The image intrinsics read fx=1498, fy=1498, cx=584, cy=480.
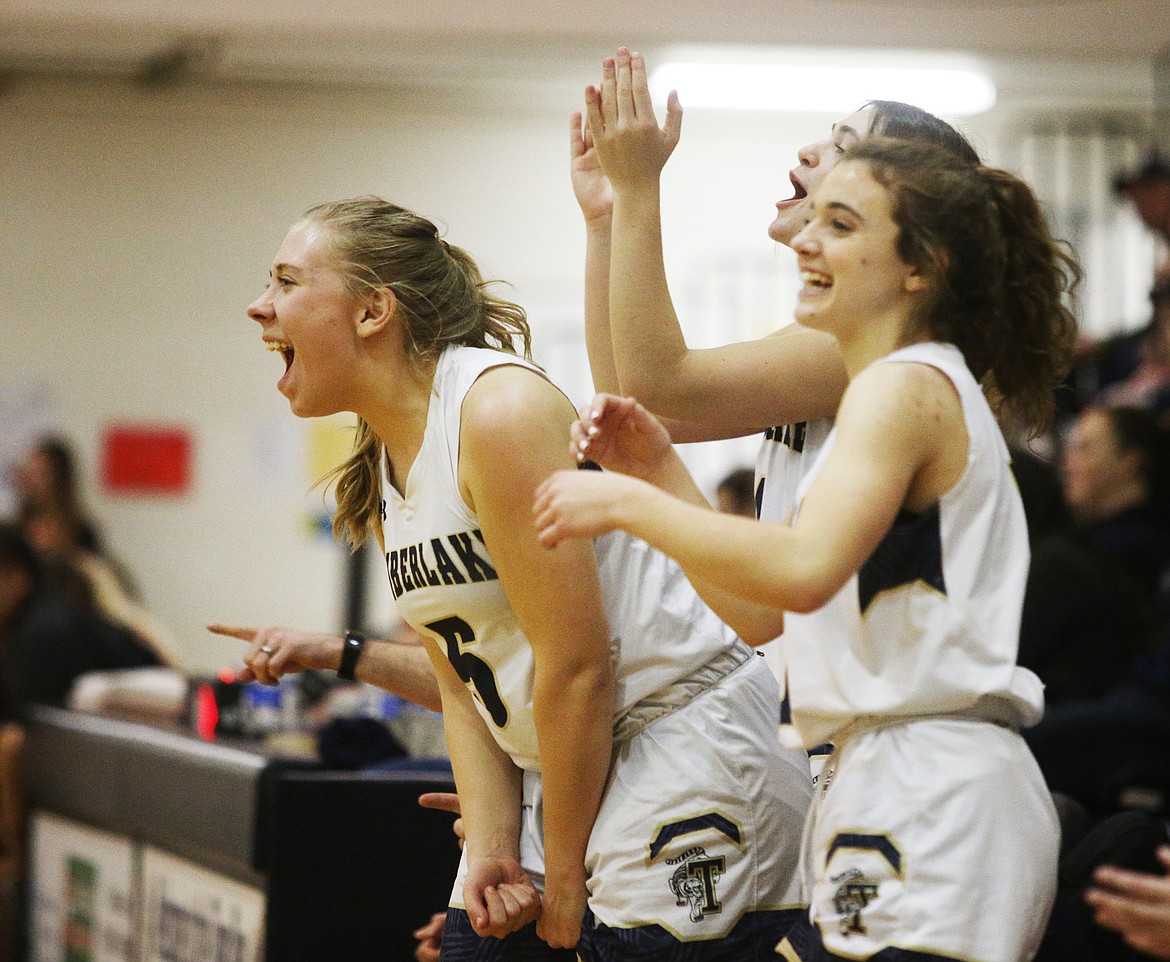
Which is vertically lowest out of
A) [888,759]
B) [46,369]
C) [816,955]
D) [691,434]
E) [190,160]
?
[816,955]

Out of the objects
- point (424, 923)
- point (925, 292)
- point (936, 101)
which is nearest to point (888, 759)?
point (925, 292)

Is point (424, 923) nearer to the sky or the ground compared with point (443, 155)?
nearer to the ground

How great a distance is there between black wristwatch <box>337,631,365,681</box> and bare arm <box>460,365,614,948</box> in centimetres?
50

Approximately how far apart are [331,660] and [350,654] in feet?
0.11

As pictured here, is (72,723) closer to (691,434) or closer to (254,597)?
(691,434)

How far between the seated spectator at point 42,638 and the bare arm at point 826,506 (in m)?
3.61

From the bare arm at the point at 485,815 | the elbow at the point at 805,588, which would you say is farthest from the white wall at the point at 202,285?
the elbow at the point at 805,588

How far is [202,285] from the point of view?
23.3 ft

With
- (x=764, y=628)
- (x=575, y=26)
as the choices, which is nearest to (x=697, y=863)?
(x=764, y=628)

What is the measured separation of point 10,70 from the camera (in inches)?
271

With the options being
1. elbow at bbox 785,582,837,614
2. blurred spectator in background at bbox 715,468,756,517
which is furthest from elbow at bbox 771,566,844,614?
blurred spectator in background at bbox 715,468,756,517

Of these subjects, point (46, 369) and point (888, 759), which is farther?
point (46, 369)

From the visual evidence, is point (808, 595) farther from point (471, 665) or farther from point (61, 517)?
point (61, 517)

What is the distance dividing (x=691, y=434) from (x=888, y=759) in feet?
2.14
